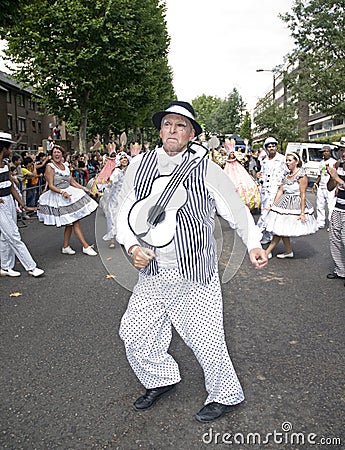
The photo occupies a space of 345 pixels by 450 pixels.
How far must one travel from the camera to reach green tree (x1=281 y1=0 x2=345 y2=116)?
32.5m

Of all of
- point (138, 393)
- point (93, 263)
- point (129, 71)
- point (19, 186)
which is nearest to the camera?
point (138, 393)

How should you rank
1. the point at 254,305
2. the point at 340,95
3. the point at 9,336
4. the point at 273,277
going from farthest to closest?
the point at 340,95
the point at 273,277
the point at 254,305
the point at 9,336

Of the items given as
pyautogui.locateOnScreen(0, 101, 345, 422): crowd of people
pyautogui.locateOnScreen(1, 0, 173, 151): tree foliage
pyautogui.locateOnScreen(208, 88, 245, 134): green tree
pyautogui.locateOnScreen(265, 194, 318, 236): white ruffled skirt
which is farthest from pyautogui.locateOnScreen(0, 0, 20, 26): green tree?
pyautogui.locateOnScreen(208, 88, 245, 134): green tree

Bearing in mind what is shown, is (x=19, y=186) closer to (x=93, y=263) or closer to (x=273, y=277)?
(x=93, y=263)

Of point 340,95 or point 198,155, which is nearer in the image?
point 198,155

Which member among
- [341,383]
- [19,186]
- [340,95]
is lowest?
[341,383]

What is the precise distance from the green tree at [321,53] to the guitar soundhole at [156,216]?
32.0 meters

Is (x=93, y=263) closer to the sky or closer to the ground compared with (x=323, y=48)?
closer to the ground

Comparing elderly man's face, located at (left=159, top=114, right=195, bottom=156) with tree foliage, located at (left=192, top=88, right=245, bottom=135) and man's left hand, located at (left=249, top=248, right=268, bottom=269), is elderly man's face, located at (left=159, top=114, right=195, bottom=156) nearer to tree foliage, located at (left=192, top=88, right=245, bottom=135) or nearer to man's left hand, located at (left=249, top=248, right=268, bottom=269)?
man's left hand, located at (left=249, top=248, right=268, bottom=269)

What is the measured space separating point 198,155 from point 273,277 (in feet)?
14.3

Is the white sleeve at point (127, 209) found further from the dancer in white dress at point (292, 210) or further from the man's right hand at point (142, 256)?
the dancer in white dress at point (292, 210)

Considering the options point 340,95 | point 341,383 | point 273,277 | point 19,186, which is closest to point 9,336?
point 341,383

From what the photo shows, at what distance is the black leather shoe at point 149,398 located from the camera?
3.40 metres

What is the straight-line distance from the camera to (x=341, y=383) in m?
3.80
